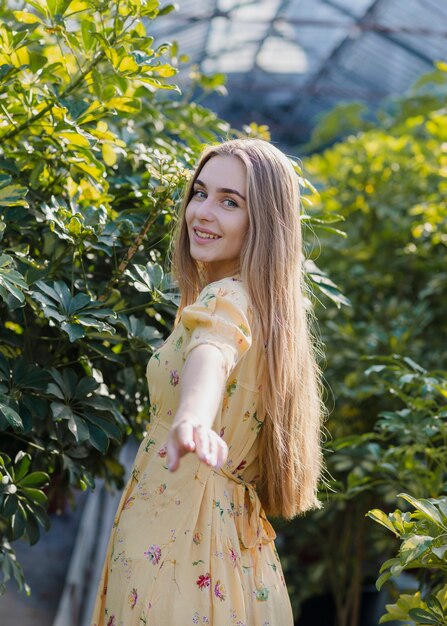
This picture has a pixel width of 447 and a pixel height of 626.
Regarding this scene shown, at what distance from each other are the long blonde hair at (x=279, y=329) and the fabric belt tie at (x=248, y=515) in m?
0.05

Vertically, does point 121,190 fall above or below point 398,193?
below

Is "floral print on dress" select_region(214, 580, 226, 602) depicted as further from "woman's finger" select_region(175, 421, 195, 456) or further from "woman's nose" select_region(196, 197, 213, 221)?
"woman's nose" select_region(196, 197, 213, 221)

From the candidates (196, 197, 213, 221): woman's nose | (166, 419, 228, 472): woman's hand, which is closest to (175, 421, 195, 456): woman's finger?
(166, 419, 228, 472): woman's hand

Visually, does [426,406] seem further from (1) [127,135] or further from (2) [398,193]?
(2) [398,193]

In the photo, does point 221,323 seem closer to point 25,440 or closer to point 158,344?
point 158,344

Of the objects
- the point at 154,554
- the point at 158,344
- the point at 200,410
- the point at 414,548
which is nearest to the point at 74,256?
the point at 158,344

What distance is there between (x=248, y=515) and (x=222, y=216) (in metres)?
0.58

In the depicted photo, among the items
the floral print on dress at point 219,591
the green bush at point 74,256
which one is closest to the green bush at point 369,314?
the green bush at point 74,256

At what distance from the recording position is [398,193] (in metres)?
4.12

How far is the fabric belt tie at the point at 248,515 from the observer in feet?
5.40

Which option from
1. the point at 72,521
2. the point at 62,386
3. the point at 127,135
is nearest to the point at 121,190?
the point at 127,135

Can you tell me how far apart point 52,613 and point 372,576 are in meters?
1.56

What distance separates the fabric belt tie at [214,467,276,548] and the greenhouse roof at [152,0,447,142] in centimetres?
696

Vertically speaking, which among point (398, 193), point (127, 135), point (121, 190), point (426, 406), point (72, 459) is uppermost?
point (398, 193)
